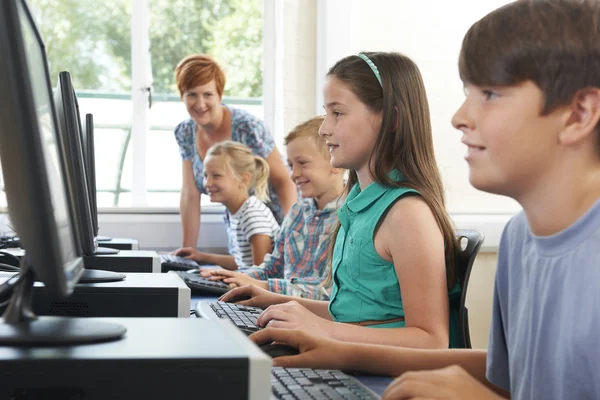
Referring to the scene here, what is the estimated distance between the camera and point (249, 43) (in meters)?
3.71

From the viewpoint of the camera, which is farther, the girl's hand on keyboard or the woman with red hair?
the woman with red hair

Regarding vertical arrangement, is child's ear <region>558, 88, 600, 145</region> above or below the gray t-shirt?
above

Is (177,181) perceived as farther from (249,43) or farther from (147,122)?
(249,43)

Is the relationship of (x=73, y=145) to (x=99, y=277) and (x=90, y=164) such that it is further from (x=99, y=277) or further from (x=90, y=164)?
(x=90, y=164)

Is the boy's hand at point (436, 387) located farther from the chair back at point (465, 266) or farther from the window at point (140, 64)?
the window at point (140, 64)

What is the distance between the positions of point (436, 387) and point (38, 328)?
1.25ft

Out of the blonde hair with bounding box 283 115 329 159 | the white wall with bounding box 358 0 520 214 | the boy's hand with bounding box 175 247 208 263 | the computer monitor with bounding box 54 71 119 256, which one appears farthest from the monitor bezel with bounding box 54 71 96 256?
the white wall with bounding box 358 0 520 214

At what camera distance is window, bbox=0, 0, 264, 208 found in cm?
361

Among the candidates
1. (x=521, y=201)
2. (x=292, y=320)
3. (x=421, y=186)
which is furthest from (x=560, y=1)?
(x=421, y=186)

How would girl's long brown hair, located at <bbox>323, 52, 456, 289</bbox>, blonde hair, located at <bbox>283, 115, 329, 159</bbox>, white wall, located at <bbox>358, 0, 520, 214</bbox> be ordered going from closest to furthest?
girl's long brown hair, located at <bbox>323, 52, 456, 289</bbox> → blonde hair, located at <bbox>283, 115, 329, 159</bbox> → white wall, located at <bbox>358, 0, 520, 214</bbox>

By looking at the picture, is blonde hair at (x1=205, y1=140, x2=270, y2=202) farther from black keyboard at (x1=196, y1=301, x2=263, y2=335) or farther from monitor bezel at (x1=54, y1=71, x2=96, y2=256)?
monitor bezel at (x1=54, y1=71, x2=96, y2=256)

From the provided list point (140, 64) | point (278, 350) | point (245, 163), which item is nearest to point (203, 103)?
point (245, 163)

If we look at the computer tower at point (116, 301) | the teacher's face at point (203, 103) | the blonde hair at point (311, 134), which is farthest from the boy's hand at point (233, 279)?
the teacher's face at point (203, 103)

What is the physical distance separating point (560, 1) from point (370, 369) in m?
0.48
